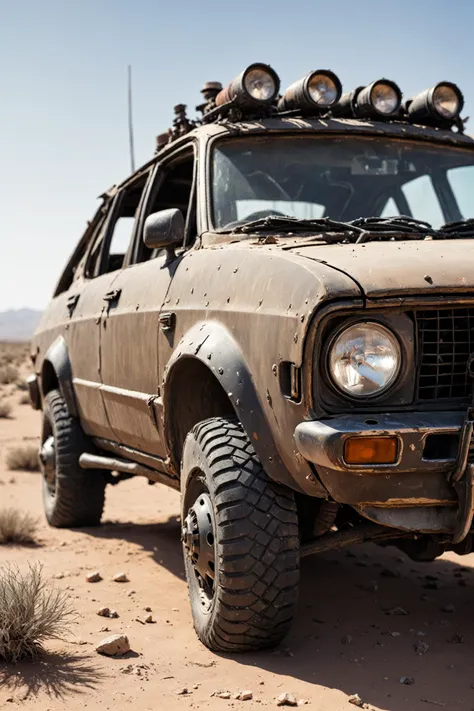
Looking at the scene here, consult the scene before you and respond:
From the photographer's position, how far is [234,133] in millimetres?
4488

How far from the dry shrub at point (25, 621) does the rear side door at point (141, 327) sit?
3.14 ft

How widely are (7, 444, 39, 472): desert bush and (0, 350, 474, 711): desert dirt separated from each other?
4381 millimetres

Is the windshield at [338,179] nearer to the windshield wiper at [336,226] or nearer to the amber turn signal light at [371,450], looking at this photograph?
the windshield wiper at [336,226]

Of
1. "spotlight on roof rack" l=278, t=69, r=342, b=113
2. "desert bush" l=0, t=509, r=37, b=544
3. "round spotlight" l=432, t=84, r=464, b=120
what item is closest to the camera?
"spotlight on roof rack" l=278, t=69, r=342, b=113

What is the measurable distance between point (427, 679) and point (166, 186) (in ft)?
10.1

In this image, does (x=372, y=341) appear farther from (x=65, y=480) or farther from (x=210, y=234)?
(x=65, y=480)

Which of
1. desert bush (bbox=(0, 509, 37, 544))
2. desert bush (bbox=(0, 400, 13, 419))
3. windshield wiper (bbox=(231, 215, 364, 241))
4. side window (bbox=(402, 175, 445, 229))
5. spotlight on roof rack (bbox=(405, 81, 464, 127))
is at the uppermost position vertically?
spotlight on roof rack (bbox=(405, 81, 464, 127))

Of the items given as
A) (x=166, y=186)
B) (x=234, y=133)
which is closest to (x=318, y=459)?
(x=234, y=133)

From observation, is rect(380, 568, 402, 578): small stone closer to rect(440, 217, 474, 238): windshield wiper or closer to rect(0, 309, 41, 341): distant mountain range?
rect(440, 217, 474, 238): windshield wiper

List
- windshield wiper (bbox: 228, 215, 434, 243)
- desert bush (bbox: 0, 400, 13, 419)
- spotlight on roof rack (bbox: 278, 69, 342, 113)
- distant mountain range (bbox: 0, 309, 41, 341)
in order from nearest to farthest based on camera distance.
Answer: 1. windshield wiper (bbox: 228, 215, 434, 243)
2. spotlight on roof rack (bbox: 278, 69, 342, 113)
3. desert bush (bbox: 0, 400, 13, 419)
4. distant mountain range (bbox: 0, 309, 41, 341)

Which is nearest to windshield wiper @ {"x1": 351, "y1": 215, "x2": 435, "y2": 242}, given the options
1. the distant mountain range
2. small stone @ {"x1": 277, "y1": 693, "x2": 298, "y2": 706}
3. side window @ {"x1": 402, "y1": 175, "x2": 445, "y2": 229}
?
side window @ {"x1": 402, "y1": 175, "x2": 445, "y2": 229}

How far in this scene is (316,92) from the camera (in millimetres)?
4758

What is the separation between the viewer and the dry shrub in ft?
11.3

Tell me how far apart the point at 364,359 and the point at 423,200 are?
82.0 inches
